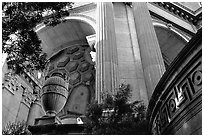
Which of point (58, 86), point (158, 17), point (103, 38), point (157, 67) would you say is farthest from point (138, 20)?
point (58, 86)

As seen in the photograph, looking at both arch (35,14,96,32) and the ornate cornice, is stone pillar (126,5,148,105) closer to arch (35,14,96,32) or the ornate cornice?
arch (35,14,96,32)

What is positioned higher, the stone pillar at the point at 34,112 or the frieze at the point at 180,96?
the stone pillar at the point at 34,112

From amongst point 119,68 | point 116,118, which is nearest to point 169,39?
point 119,68

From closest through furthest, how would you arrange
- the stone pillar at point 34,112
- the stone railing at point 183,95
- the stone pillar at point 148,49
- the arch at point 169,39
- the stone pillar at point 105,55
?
the stone railing at point 183,95, the stone pillar at point 105,55, the stone pillar at point 148,49, the stone pillar at point 34,112, the arch at point 169,39

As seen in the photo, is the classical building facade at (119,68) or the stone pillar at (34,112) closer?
the classical building facade at (119,68)

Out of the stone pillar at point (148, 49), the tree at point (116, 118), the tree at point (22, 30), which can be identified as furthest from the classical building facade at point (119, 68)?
the tree at point (22, 30)

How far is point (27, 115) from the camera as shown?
46.0ft

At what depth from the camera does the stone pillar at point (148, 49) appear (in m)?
8.89

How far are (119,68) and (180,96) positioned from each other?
618 cm

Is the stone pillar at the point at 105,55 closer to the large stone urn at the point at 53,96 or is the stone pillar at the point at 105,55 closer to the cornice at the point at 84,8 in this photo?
the large stone urn at the point at 53,96

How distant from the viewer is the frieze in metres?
3.43

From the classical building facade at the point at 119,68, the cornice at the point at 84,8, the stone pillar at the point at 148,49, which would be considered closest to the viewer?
the classical building facade at the point at 119,68

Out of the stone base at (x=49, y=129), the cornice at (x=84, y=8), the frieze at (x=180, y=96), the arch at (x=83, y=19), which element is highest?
the cornice at (x=84, y=8)

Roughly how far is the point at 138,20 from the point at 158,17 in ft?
17.4
